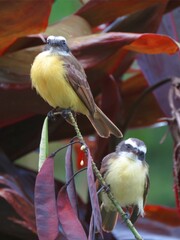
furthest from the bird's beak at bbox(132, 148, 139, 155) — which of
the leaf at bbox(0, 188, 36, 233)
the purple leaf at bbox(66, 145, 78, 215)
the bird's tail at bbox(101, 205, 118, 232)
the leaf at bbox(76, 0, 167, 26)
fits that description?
the purple leaf at bbox(66, 145, 78, 215)

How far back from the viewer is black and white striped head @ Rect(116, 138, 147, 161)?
141 cm

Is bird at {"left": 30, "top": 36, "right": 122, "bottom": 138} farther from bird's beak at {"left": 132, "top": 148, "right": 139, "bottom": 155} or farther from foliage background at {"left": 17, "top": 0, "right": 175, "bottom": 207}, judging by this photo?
foliage background at {"left": 17, "top": 0, "right": 175, "bottom": 207}

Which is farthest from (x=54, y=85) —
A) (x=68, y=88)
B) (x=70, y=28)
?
(x=70, y=28)

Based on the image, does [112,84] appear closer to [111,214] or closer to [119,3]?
[119,3]

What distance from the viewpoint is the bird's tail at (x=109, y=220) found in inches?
55.7

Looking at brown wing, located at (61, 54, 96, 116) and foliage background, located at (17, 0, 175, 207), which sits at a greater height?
brown wing, located at (61, 54, 96, 116)

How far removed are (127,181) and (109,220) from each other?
9 cm

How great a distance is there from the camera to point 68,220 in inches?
36.6

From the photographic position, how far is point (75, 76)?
1242 millimetres

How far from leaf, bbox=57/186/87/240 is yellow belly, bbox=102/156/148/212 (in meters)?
0.43

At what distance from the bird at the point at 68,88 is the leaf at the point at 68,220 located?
289 millimetres

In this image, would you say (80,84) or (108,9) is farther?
(108,9)

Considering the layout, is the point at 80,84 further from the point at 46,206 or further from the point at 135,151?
the point at 46,206

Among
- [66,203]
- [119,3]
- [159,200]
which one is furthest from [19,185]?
[159,200]
